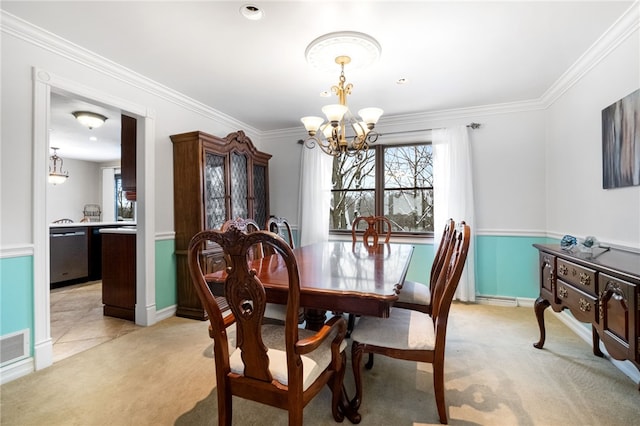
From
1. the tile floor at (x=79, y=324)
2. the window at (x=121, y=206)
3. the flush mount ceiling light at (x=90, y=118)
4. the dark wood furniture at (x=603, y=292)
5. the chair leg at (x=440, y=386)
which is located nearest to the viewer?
the dark wood furniture at (x=603, y=292)

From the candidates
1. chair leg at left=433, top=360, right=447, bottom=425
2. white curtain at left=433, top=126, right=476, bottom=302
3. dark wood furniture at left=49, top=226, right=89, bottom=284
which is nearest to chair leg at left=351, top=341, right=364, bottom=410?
chair leg at left=433, top=360, right=447, bottom=425

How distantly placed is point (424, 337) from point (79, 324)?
3.23 m

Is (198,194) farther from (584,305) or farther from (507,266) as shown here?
(507,266)

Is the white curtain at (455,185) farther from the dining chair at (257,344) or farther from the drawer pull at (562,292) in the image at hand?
the dining chair at (257,344)

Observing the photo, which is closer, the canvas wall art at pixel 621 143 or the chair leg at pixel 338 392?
the chair leg at pixel 338 392

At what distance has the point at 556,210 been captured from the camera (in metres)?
3.16

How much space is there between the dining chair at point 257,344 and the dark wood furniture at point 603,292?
137 centimetres

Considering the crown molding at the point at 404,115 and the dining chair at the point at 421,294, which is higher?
the crown molding at the point at 404,115

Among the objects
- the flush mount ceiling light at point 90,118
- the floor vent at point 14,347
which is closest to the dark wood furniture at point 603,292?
the floor vent at point 14,347

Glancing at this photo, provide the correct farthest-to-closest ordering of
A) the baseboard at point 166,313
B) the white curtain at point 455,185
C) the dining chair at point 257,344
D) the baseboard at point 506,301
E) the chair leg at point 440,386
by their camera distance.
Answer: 1. the white curtain at point 455,185
2. the baseboard at point 506,301
3. the baseboard at point 166,313
4. the chair leg at point 440,386
5. the dining chair at point 257,344

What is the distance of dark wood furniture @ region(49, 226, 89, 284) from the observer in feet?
13.9

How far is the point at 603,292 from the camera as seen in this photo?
1.60 m

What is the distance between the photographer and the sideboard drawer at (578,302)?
1705 mm

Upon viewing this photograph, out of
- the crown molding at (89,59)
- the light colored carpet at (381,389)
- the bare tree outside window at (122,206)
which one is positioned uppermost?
the crown molding at (89,59)
